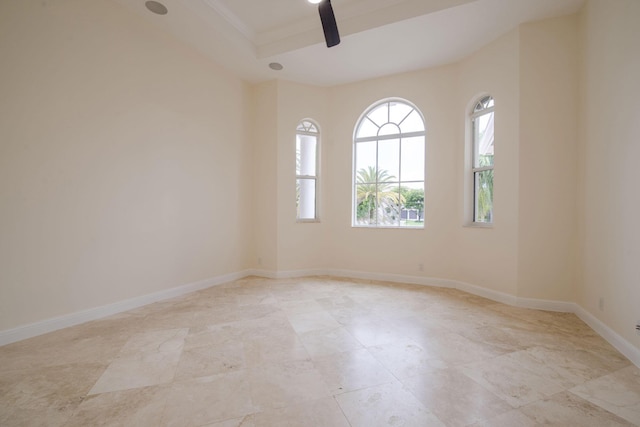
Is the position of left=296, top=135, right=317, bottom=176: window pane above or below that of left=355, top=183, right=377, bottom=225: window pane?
above

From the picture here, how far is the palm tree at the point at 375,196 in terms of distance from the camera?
4855 mm

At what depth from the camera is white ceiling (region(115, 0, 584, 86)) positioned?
319 cm

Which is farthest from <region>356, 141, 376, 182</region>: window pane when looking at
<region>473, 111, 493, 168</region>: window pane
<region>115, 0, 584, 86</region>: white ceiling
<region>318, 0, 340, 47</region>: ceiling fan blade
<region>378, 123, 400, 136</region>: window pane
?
<region>318, 0, 340, 47</region>: ceiling fan blade

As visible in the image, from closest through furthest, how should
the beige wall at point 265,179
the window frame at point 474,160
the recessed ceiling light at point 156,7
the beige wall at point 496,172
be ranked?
1. the recessed ceiling light at point 156,7
2. the beige wall at point 496,172
3. the window frame at point 474,160
4. the beige wall at point 265,179

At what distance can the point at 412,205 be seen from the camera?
15.4 ft

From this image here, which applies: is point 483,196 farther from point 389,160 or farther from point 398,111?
point 398,111

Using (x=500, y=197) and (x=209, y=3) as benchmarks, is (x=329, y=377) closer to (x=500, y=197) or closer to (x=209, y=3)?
(x=500, y=197)

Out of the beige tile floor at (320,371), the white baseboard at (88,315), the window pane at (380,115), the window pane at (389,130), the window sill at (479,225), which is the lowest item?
the beige tile floor at (320,371)

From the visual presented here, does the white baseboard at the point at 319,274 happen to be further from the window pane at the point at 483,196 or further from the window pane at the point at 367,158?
the window pane at the point at 367,158

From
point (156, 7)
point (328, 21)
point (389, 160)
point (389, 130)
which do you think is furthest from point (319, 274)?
point (156, 7)

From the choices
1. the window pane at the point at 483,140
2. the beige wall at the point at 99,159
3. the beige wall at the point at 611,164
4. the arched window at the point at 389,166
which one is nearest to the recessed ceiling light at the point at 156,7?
the beige wall at the point at 99,159

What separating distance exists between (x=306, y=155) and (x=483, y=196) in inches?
114

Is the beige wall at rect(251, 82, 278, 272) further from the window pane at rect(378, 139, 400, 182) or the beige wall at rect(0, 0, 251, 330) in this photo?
the window pane at rect(378, 139, 400, 182)

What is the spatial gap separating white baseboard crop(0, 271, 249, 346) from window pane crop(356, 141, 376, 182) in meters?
3.11
